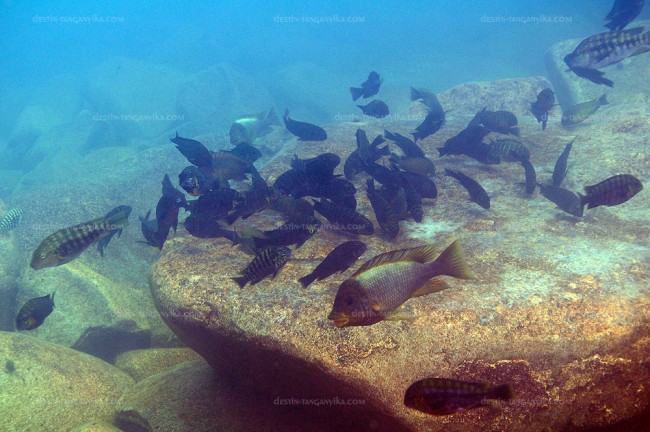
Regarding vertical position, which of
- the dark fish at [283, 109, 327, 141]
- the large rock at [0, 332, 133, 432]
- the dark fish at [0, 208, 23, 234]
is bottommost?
the dark fish at [0, 208, 23, 234]

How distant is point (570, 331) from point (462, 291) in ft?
2.99

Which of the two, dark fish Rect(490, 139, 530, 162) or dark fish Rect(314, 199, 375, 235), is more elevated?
dark fish Rect(490, 139, 530, 162)

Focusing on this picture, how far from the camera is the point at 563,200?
4801 millimetres

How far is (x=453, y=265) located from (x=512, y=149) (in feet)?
15.2

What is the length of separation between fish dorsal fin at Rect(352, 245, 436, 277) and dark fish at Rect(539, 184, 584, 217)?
326cm

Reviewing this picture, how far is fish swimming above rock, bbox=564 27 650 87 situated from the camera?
201 inches

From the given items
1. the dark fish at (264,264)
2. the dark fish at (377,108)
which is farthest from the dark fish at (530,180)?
the dark fish at (264,264)

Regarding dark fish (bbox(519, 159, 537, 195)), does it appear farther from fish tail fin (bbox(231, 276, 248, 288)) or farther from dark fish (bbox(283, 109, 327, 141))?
fish tail fin (bbox(231, 276, 248, 288))

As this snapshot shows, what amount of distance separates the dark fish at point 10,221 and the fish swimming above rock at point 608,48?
1323cm

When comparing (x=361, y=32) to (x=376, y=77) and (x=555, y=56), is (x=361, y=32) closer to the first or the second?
(x=555, y=56)

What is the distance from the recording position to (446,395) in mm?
2143

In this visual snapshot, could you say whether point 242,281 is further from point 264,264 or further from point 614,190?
point 614,190

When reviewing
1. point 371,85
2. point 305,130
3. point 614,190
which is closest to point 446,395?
point 614,190

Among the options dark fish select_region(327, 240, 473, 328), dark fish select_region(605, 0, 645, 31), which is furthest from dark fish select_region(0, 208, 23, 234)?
dark fish select_region(605, 0, 645, 31)
